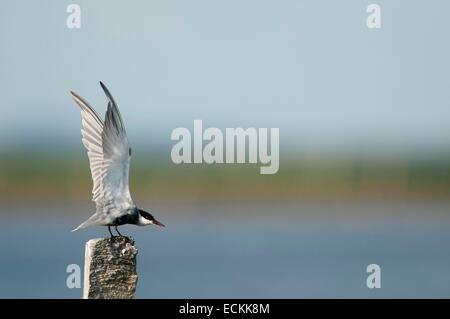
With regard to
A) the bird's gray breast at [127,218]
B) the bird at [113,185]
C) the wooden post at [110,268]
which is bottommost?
the wooden post at [110,268]

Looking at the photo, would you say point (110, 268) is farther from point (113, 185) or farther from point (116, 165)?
point (116, 165)

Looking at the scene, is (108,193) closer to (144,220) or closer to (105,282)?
(144,220)

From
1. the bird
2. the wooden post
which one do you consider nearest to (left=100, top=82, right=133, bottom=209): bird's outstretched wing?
the bird

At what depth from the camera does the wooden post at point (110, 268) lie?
242 inches

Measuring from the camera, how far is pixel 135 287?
625 cm

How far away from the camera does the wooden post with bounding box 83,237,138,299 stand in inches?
242

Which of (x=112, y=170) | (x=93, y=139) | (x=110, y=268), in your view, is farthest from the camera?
(x=93, y=139)

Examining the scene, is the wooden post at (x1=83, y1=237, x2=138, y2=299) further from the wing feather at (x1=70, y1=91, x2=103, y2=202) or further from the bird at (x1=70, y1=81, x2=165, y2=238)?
the wing feather at (x1=70, y1=91, x2=103, y2=202)

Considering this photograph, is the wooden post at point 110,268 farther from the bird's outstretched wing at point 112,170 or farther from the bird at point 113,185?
the bird's outstretched wing at point 112,170

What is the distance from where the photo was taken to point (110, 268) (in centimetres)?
617

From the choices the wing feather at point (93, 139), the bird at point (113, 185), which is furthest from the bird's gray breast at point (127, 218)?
the wing feather at point (93, 139)

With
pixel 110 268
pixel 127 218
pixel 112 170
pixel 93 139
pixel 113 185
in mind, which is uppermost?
pixel 93 139

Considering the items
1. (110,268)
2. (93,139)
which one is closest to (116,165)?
(93,139)
